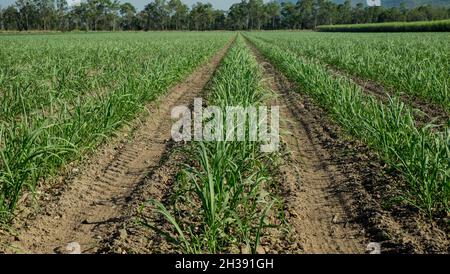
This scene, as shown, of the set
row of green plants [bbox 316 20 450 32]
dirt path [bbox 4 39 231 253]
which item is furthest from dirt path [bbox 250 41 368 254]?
row of green plants [bbox 316 20 450 32]

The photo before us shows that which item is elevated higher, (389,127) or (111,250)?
(389,127)

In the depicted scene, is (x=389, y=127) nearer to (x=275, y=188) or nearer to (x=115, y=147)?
(x=275, y=188)

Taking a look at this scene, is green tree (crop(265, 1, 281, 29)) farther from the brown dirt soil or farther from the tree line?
the brown dirt soil

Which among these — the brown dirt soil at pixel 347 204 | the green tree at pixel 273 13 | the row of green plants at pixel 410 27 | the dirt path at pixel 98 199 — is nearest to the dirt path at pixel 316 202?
the brown dirt soil at pixel 347 204

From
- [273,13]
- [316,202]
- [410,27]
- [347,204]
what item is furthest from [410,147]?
[273,13]

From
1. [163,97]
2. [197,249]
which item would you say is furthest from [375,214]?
[163,97]

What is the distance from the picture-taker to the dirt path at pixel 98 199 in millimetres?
3189

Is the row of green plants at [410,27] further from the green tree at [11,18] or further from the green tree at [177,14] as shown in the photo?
A: the green tree at [11,18]

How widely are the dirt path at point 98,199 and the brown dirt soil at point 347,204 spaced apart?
1538 mm

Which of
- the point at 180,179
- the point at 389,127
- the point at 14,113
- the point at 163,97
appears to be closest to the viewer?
the point at 180,179

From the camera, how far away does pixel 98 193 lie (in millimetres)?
4098

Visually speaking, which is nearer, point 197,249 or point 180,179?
point 197,249
